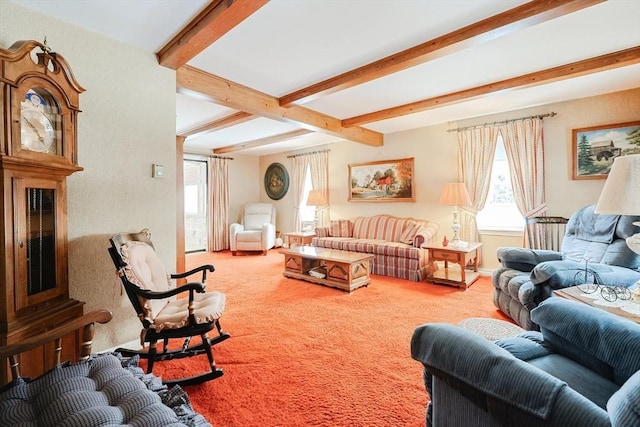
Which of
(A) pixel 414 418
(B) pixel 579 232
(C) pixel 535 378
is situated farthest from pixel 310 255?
(C) pixel 535 378

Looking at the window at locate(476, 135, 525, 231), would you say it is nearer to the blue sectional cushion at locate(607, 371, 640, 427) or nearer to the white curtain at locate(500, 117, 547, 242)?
the white curtain at locate(500, 117, 547, 242)

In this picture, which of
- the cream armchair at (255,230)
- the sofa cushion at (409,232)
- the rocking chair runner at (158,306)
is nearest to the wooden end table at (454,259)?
the sofa cushion at (409,232)

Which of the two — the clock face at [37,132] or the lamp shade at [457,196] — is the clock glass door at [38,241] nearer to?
the clock face at [37,132]

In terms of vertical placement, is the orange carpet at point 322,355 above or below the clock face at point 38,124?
below

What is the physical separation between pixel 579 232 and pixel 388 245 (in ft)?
7.44

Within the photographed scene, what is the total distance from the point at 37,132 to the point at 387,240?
14.8 ft

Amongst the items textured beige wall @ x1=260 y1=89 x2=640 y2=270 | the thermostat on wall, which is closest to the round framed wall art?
textured beige wall @ x1=260 y1=89 x2=640 y2=270

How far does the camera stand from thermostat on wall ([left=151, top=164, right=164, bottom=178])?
246 cm

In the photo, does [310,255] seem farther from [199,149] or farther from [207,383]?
[199,149]

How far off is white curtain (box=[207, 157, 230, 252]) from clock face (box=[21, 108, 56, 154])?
5341 millimetres

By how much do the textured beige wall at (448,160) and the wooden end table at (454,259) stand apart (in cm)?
60

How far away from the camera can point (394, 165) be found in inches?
213

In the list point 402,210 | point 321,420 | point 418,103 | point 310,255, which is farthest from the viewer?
point 402,210

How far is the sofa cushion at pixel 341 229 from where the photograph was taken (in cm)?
561
